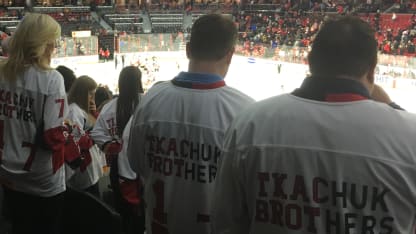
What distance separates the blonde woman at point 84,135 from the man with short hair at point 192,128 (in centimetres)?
140

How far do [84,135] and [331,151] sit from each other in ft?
6.74

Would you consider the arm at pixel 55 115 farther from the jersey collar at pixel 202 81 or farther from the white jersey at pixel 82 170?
the white jersey at pixel 82 170

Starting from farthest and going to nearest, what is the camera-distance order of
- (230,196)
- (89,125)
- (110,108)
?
1. (89,125)
2. (110,108)
3. (230,196)

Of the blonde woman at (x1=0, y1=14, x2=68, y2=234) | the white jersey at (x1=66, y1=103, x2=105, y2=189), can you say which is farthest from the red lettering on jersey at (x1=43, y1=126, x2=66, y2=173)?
the white jersey at (x1=66, y1=103, x2=105, y2=189)

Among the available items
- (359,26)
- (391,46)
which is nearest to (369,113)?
(359,26)

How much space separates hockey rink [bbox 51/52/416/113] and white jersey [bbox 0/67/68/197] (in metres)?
11.5

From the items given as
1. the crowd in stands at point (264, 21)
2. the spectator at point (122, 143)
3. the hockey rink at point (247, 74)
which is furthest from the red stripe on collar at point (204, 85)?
the crowd in stands at point (264, 21)

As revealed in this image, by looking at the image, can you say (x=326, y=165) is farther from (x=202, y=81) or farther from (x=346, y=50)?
(x=202, y=81)

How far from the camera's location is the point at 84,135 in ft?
9.82

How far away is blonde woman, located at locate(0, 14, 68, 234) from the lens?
2123 millimetres

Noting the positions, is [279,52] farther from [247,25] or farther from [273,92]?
[247,25]

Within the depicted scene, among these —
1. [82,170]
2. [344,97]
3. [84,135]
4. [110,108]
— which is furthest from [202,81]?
[82,170]

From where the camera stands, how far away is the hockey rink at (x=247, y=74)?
13.0m

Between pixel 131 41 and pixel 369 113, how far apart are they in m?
18.0
